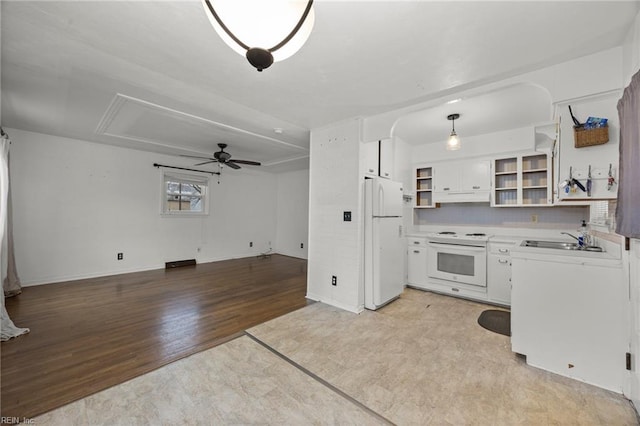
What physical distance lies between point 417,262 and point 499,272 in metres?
1.15

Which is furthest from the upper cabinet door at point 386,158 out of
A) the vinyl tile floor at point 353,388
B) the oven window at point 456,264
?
the vinyl tile floor at point 353,388

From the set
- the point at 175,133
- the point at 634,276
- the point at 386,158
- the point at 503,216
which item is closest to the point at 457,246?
the point at 503,216

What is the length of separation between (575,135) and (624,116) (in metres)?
0.39

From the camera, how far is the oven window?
3752 millimetres

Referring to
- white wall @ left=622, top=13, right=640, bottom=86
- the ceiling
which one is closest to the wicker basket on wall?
white wall @ left=622, top=13, right=640, bottom=86

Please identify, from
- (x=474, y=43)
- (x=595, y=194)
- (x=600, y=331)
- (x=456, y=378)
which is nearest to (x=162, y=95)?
(x=474, y=43)

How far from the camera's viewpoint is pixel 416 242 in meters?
4.34

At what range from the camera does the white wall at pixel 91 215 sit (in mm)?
4203

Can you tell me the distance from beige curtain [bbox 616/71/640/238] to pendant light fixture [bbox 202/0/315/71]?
1.96m

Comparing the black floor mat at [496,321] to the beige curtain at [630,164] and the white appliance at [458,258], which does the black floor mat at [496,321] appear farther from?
the beige curtain at [630,164]

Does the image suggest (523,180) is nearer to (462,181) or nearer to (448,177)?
(462,181)

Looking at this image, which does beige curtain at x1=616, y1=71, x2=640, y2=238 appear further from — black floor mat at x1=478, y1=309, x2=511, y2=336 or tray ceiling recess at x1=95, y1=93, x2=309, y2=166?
tray ceiling recess at x1=95, y1=93, x2=309, y2=166

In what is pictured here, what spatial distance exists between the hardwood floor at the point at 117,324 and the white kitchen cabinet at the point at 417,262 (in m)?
1.88

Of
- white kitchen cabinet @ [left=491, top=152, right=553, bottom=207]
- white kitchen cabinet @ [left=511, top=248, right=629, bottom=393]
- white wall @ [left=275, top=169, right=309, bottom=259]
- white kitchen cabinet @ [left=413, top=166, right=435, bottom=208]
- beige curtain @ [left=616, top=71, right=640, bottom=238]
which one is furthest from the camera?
white wall @ [left=275, top=169, right=309, bottom=259]
